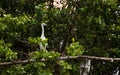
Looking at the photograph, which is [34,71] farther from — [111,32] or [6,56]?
[111,32]

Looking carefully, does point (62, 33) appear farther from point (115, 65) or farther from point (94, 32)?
point (115, 65)

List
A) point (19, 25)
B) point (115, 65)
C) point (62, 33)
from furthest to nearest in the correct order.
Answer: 1. point (115, 65)
2. point (62, 33)
3. point (19, 25)

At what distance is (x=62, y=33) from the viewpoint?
5438 mm

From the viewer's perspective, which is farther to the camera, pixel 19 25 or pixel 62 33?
pixel 62 33

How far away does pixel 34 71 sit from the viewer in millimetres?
3926

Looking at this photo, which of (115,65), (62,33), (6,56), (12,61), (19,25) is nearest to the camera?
(6,56)

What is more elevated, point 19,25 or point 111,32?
point 19,25

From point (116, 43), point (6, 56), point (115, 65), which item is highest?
point (6, 56)

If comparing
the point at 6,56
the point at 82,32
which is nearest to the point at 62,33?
the point at 82,32

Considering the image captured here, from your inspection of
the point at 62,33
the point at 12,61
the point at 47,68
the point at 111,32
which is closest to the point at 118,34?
the point at 111,32

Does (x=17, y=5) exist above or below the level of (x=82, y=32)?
above

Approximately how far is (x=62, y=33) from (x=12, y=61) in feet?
5.32

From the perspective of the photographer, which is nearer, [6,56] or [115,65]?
[6,56]

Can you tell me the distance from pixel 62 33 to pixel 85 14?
572 millimetres
